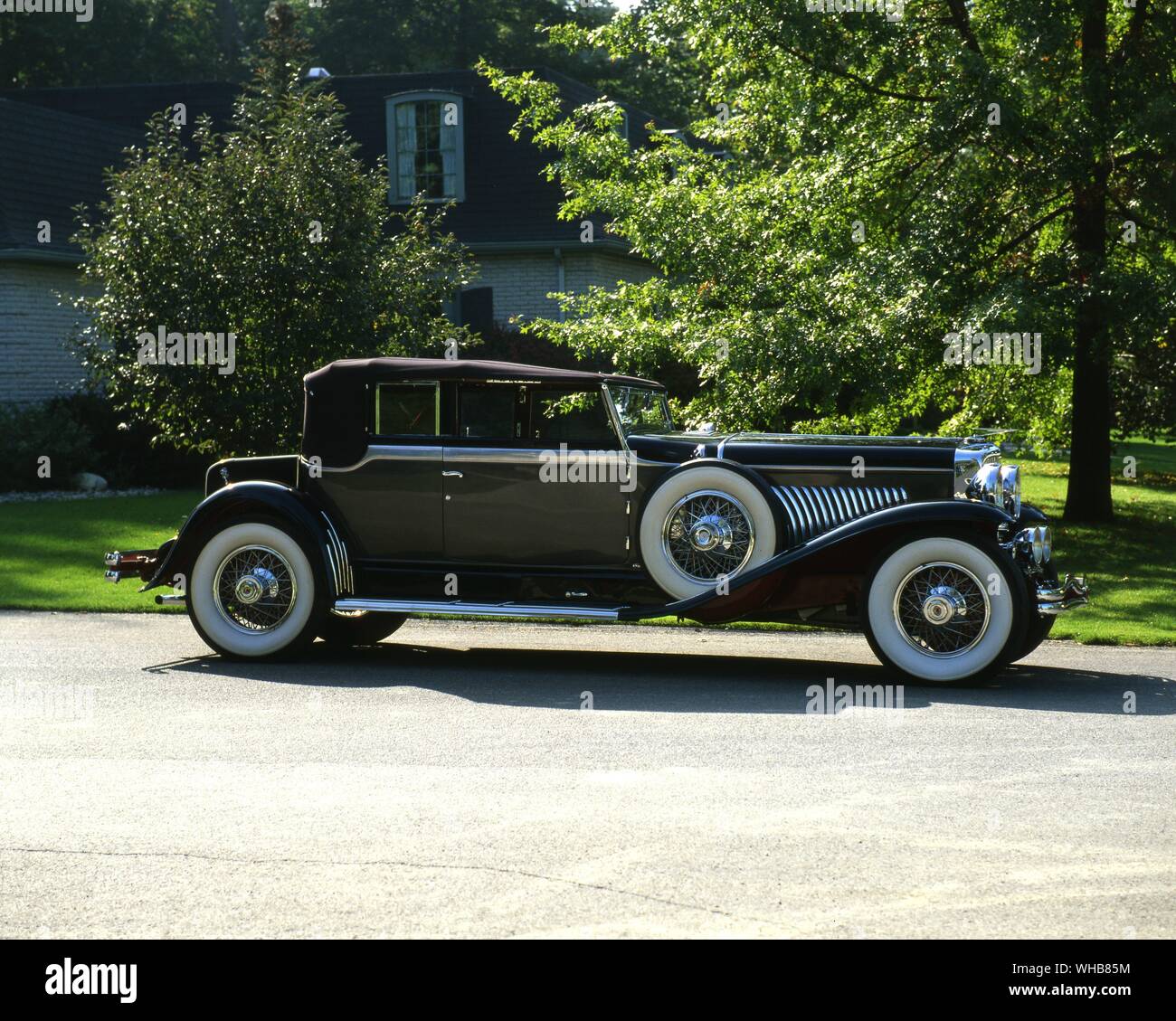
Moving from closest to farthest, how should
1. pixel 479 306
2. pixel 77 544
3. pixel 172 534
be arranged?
pixel 77 544 < pixel 172 534 < pixel 479 306

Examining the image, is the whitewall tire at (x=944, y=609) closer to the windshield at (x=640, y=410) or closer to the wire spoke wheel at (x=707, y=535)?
the wire spoke wheel at (x=707, y=535)

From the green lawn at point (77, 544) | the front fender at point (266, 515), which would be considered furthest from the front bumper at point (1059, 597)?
the green lawn at point (77, 544)

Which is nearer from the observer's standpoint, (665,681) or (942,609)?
(942,609)

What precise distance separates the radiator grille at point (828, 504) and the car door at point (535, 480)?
1.05 metres

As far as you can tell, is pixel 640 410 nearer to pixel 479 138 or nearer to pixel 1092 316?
pixel 1092 316

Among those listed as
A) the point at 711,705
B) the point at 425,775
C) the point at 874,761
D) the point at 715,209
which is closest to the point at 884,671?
the point at 711,705

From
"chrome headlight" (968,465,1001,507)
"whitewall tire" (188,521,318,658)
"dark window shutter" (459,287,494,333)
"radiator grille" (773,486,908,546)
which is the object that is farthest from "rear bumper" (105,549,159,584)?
"dark window shutter" (459,287,494,333)

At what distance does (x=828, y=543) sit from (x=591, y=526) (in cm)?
156

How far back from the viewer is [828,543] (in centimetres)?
862

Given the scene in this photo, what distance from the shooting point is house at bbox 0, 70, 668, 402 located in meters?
23.7

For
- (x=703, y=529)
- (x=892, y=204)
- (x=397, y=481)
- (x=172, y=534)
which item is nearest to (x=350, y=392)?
(x=397, y=481)

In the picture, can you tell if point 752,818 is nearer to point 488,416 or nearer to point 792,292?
point 488,416

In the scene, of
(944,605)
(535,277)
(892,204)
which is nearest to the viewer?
(944,605)

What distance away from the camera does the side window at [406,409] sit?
31.8ft
